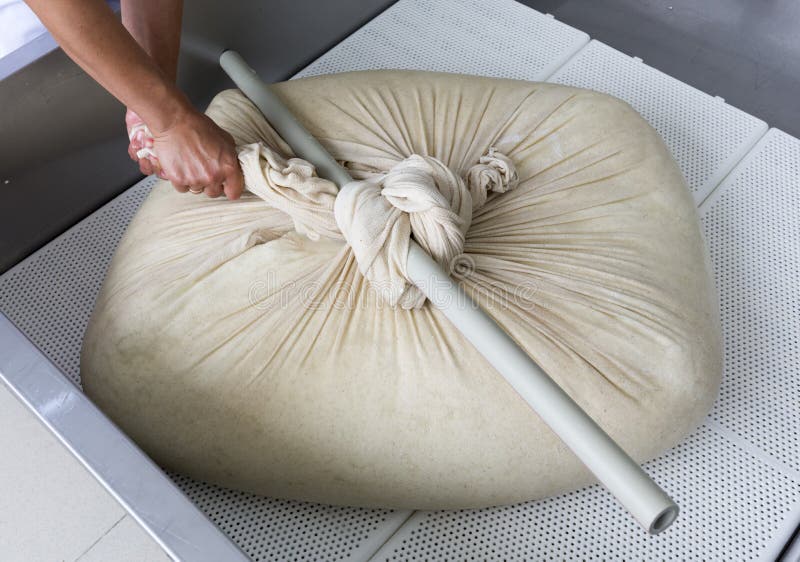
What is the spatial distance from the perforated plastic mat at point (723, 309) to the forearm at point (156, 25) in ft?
1.41

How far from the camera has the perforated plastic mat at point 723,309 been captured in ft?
3.90

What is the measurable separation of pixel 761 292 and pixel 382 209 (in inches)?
31.9

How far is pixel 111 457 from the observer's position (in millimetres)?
804

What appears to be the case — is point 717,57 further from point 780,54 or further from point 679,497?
point 679,497

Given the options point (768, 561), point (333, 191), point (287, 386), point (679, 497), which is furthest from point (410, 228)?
point (768, 561)

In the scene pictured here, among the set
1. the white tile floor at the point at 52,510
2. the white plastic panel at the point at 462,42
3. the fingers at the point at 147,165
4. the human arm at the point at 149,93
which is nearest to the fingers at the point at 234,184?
the human arm at the point at 149,93

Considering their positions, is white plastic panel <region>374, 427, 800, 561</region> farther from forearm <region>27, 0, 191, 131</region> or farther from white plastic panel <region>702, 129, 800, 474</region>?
forearm <region>27, 0, 191, 131</region>

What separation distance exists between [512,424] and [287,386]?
33 cm

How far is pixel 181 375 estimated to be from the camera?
46.2 inches

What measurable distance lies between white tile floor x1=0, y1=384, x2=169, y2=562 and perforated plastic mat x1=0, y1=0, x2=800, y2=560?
0.44m

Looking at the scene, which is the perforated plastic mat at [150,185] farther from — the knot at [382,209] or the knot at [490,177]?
the knot at [490,177]

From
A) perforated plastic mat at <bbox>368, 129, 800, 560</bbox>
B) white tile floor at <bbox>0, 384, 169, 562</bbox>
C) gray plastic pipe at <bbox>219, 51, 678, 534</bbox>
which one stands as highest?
white tile floor at <bbox>0, 384, 169, 562</bbox>

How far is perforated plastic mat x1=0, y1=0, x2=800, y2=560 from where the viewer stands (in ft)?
3.90

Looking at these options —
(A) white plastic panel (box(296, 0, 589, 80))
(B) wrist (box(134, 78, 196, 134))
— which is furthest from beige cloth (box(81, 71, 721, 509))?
(A) white plastic panel (box(296, 0, 589, 80))
